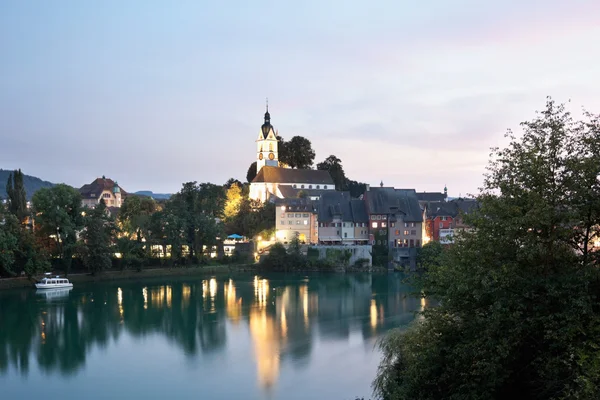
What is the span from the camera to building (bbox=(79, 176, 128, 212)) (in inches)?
3310

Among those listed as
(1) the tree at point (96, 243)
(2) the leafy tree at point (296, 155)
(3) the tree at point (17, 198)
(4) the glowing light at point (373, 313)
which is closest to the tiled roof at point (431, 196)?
(2) the leafy tree at point (296, 155)

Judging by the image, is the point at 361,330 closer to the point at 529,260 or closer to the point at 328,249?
the point at 529,260

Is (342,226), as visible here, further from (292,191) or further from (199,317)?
(199,317)

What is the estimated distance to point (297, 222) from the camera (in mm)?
50594

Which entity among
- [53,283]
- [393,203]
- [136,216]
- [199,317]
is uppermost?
[393,203]

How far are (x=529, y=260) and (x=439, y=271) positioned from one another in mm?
1728

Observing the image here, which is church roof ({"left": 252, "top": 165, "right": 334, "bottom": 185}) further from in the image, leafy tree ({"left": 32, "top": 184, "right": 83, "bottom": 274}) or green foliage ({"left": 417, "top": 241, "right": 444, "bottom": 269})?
leafy tree ({"left": 32, "top": 184, "right": 83, "bottom": 274})

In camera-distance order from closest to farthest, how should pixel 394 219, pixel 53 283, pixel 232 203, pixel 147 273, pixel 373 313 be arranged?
pixel 373 313 → pixel 53 283 → pixel 147 273 → pixel 394 219 → pixel 232 203

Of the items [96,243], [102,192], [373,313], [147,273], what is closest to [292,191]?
[147,273]

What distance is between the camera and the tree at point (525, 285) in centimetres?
905

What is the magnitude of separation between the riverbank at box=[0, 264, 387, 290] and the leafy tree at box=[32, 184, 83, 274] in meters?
1.79

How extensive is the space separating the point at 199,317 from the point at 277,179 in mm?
38368

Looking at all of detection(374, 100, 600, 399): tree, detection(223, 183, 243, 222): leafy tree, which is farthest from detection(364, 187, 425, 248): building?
detection(374, 100, 600, 399): tree

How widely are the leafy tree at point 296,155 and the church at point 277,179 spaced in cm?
334
